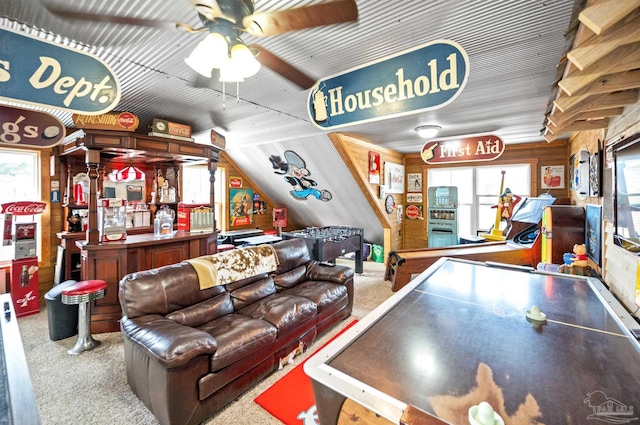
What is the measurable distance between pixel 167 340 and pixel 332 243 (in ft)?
10.3

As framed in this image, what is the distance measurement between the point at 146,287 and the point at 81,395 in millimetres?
892

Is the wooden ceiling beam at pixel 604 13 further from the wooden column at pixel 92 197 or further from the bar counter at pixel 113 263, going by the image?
the wooden column at pixel 92 197

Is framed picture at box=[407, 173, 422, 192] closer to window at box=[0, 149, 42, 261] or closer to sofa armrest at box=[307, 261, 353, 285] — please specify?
sofa armrest at box=[307, 261, 353, 285]

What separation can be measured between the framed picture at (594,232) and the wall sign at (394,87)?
8.03 ft

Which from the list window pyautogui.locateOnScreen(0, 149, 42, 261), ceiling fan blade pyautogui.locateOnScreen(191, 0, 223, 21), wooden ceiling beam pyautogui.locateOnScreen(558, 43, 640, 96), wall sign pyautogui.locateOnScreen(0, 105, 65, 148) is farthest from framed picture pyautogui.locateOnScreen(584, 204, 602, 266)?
window pyautogui.locateOnScreen(0, 149, 42, 261)

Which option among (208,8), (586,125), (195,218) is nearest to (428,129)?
(586,125)

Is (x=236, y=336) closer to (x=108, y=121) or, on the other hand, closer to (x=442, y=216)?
(x=108, y=121)

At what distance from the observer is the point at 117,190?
4.62m

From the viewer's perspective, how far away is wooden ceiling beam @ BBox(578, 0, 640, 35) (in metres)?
0.94

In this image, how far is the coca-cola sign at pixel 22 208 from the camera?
3.45 m

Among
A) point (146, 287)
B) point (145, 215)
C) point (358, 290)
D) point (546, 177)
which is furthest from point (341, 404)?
point (546, 177)

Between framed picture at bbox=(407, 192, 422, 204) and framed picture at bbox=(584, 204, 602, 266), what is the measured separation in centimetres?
365

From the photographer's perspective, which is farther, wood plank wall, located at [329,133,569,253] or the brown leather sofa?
wood plank wall, located at [329,133,569,253]

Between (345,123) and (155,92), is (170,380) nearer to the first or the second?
(345,123)
